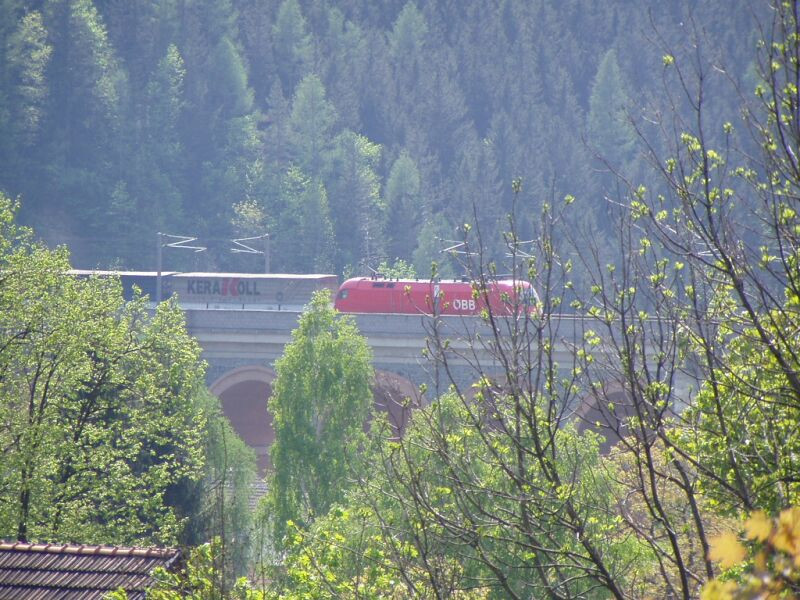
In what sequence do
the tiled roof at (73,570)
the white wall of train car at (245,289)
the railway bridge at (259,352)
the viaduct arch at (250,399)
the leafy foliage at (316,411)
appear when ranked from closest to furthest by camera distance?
1. the tiled roof at (73,570)
2. the leafy foliage at (316,411)
3. the railway bridge at (259,352)
4. the viaduct arch at (250,399)
5. the white wall of train car at (245,289)

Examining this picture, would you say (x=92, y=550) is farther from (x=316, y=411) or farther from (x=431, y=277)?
(x=316, y=411)

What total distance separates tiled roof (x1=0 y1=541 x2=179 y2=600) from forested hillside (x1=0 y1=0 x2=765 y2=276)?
198 ft

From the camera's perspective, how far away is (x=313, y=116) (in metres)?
89.7

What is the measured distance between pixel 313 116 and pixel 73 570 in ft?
269

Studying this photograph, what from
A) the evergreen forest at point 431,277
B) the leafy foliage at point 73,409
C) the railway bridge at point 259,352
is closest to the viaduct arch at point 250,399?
the railway bridge at point 259,352

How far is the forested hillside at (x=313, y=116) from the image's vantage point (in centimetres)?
7794

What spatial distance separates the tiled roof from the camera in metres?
9.37

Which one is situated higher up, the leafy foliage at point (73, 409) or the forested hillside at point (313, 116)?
the forested hillside at point (313, 116)

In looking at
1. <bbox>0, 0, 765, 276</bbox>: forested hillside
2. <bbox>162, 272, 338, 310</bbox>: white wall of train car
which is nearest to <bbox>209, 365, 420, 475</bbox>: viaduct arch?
<bbox>162, 272, 338, 310</bbox>: white wall of train car

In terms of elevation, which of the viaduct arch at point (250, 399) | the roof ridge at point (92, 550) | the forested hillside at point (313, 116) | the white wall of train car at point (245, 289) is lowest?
the roof ridge at point (92, 550)

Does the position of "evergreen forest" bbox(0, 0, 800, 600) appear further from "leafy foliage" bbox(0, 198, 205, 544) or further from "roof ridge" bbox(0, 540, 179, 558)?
"roof ridge" bbox(0, 540, 179, 558)

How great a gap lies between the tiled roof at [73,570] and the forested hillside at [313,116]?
60347mm

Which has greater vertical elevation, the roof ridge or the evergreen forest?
the evergreen forest

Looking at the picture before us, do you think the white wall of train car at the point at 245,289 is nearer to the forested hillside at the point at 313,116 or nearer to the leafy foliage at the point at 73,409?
the forested hillside at the point at 313,116
